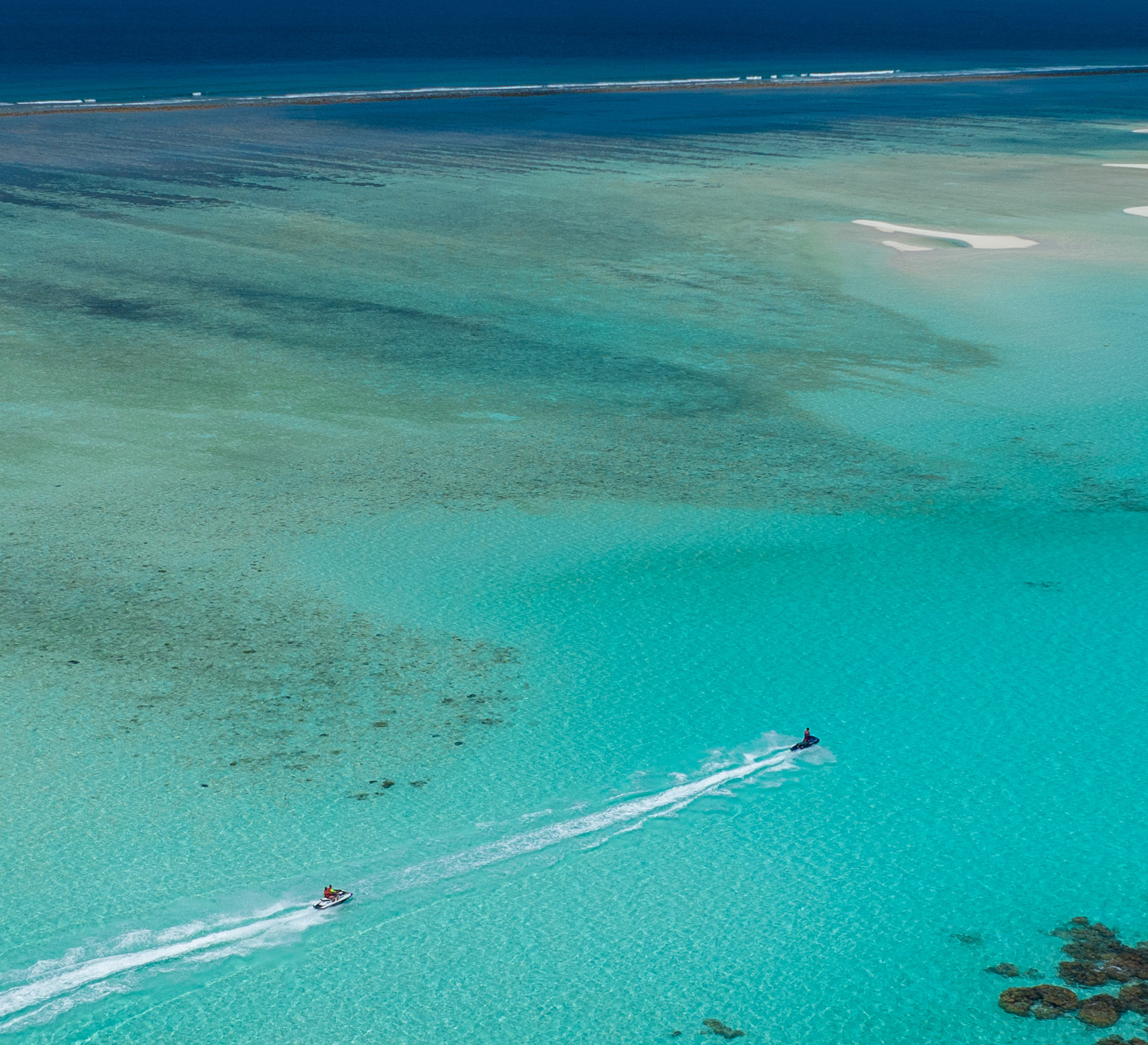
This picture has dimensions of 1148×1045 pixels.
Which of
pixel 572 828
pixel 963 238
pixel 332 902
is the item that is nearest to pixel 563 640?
pixel 572 828

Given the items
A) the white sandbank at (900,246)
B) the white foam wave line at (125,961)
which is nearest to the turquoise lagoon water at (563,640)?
the white foam wave line at (125,961)

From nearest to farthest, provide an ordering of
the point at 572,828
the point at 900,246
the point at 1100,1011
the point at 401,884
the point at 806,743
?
the point at 1100,1011, the point at 401,884, the point at 572,828, the point at 806,743, the point at 900,246

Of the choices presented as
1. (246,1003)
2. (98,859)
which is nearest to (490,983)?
(246,1003)

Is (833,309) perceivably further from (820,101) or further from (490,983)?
(820,101)

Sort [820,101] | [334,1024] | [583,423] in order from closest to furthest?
[334,1024]
[583,423]
[820,101]

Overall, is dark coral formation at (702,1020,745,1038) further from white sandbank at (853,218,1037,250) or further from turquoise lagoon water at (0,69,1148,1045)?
white sandbank at (853,218,1037,250)

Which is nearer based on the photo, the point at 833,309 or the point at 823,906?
the point at 823,906

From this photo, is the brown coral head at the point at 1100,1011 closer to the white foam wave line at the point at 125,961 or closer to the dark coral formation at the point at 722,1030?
the dark coral formation at the point at 722,1030

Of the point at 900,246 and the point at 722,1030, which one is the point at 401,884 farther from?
the point at 900,246
